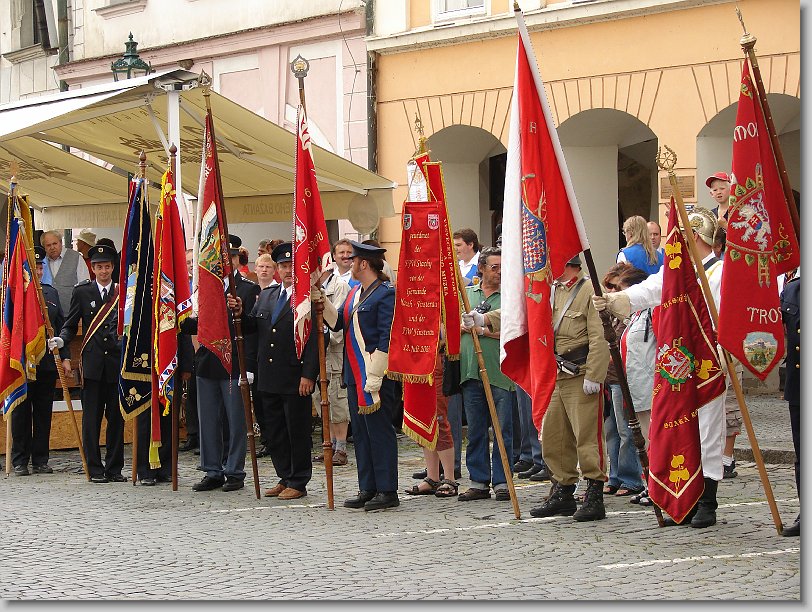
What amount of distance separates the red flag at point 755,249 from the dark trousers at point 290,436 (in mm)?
3795

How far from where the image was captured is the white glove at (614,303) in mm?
8352

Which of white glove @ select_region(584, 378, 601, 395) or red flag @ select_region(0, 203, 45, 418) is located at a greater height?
red flag @ select_region(0, 203, 45, 418)

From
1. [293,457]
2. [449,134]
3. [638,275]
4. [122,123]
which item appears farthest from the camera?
[449,134]

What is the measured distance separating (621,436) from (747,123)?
3.02 metres

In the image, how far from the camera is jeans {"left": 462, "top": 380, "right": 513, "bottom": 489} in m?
10.2

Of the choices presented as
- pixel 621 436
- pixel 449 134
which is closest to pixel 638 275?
pixel 621 436

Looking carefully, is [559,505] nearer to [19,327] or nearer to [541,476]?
[541,476]

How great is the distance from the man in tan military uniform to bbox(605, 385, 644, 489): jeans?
34.3 inches

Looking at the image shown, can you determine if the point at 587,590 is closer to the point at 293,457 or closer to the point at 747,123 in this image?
the point at 747,123

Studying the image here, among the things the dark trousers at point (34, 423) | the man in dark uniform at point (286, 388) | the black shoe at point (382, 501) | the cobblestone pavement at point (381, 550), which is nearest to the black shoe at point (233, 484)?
the cobblestone pavement at point (381, 550)

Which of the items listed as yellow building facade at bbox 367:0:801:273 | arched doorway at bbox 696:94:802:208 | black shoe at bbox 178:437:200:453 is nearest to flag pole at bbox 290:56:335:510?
black shoe at bbox 178:437:200:453

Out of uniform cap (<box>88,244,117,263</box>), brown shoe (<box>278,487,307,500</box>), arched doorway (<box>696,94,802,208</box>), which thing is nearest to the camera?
brown shoe (<box>278,487,307,500</box>)

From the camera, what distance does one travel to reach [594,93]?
55.9 ft

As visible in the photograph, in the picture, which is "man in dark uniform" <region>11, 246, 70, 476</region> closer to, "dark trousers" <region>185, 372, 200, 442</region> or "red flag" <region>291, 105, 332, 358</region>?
"dark trousers" <region>185, 372, 200, 442</region>
